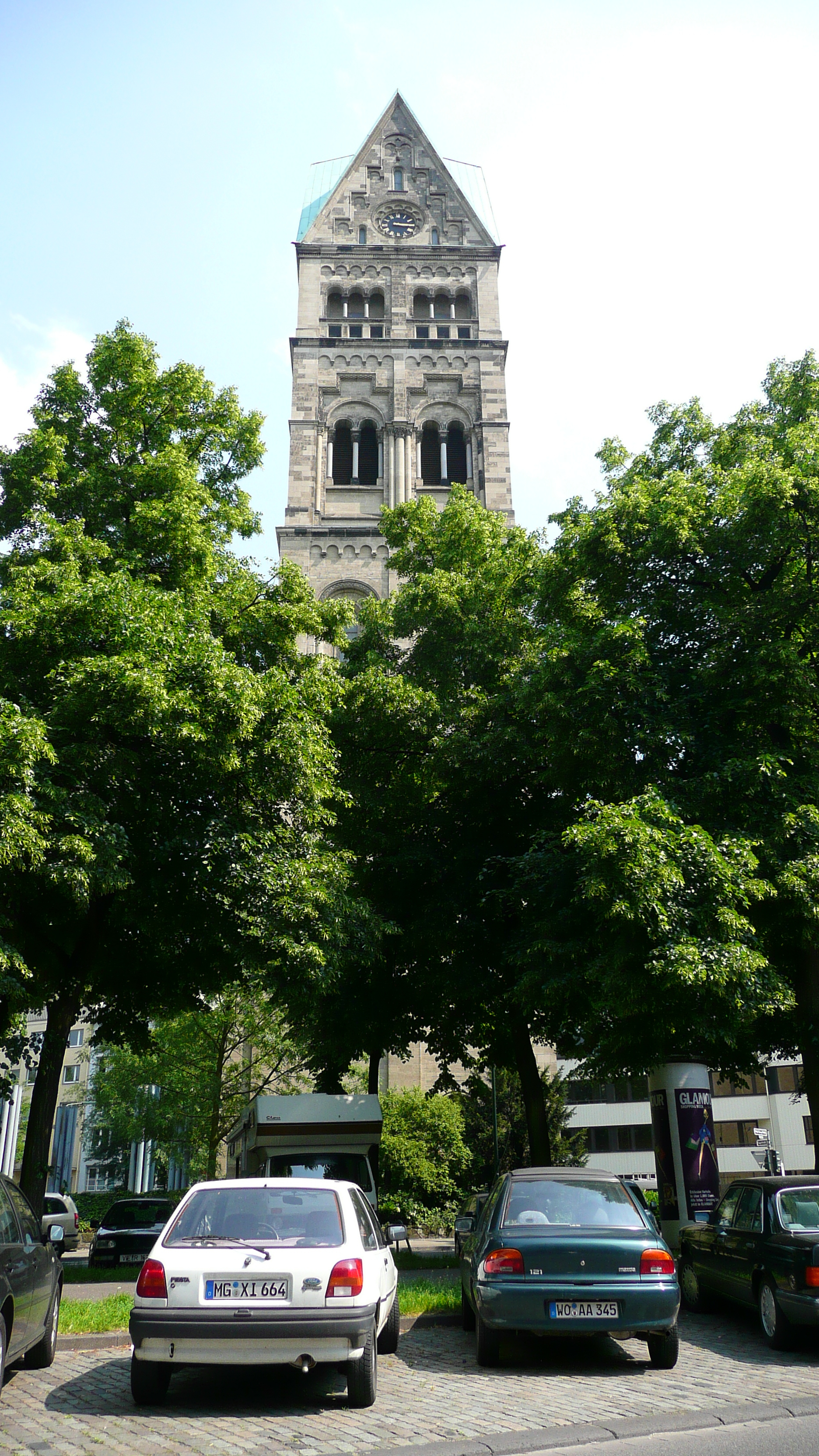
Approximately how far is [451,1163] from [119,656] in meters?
22.1

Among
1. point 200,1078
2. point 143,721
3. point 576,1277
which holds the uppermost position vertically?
point 143,721

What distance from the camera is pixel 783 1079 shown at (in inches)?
1989

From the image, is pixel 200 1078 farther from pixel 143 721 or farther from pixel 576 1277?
pixel 576 1277

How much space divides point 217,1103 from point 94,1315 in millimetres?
26478

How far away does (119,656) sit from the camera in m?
12.5

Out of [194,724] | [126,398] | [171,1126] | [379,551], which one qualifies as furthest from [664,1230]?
[379,551]

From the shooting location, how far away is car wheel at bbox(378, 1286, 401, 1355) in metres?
8.55

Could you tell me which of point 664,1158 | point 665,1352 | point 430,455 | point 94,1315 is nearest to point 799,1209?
point 665,1352

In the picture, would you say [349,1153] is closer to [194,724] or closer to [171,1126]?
[194,724]

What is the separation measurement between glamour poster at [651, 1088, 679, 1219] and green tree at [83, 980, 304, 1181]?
17462mm

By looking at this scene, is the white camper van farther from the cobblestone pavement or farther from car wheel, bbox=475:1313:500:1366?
car wheel, bbox=475:1313:500:1366

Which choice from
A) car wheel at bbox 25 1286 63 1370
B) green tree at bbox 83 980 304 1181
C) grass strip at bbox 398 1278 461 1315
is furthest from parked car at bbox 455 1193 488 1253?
green tree at bbox 83 980 304 1181

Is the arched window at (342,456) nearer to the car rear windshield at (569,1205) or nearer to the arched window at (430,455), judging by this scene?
the arched window at (430,455)

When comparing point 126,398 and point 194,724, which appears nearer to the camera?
point 194,724
